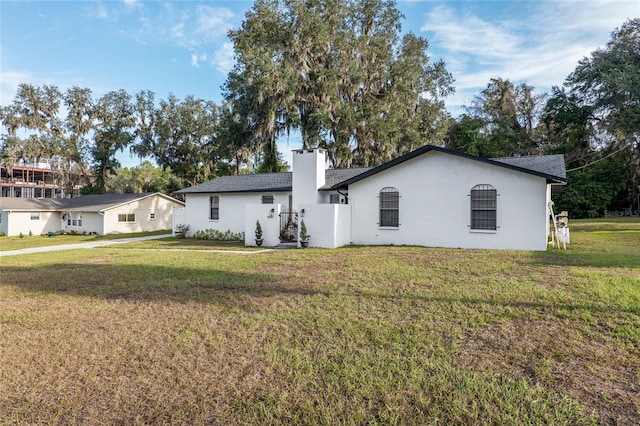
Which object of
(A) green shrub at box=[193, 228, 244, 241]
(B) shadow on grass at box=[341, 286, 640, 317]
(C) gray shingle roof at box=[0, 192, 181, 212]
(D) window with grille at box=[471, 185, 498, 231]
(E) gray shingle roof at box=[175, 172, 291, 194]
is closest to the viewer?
(B) shadow on grass at box=[341, 286, 640, 317]

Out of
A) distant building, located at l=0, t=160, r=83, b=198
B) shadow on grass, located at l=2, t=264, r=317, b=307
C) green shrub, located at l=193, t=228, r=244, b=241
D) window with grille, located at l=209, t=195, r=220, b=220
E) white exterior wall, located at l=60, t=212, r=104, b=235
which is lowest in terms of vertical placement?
shadow on grass, located at l=2, t=264, r=317, b=307

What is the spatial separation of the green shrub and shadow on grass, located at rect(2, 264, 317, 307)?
29.2 ft

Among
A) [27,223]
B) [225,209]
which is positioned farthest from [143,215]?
[225,209]

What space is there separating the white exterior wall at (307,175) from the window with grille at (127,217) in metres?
16.9

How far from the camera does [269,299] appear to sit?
5957mm

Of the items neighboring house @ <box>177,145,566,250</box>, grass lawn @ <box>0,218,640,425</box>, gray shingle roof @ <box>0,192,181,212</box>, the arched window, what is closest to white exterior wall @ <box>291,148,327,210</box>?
neighboring house @ <box>177,145,566,250</box>

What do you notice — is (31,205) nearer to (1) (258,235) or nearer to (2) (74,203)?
(2) (74,203)

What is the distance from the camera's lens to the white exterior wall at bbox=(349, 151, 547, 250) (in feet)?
38.7

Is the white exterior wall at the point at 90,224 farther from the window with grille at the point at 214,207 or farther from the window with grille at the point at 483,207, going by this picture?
the window with grille at the point at 483,207

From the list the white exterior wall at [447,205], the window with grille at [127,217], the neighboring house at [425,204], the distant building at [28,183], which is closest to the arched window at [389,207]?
the neighboring house at [425,204]

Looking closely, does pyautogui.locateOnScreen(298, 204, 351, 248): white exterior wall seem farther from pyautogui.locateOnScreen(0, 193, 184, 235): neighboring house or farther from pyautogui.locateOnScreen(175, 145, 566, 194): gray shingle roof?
pyautogui.locateOnScreen(0, 193, 184, 235): neighboring house

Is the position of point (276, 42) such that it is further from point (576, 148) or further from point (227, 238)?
point (576, 148)

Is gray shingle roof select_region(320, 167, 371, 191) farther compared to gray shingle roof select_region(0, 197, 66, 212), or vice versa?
gray shingle roof select_region(0, 197, 66, 212)

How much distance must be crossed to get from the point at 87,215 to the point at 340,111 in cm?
2043
